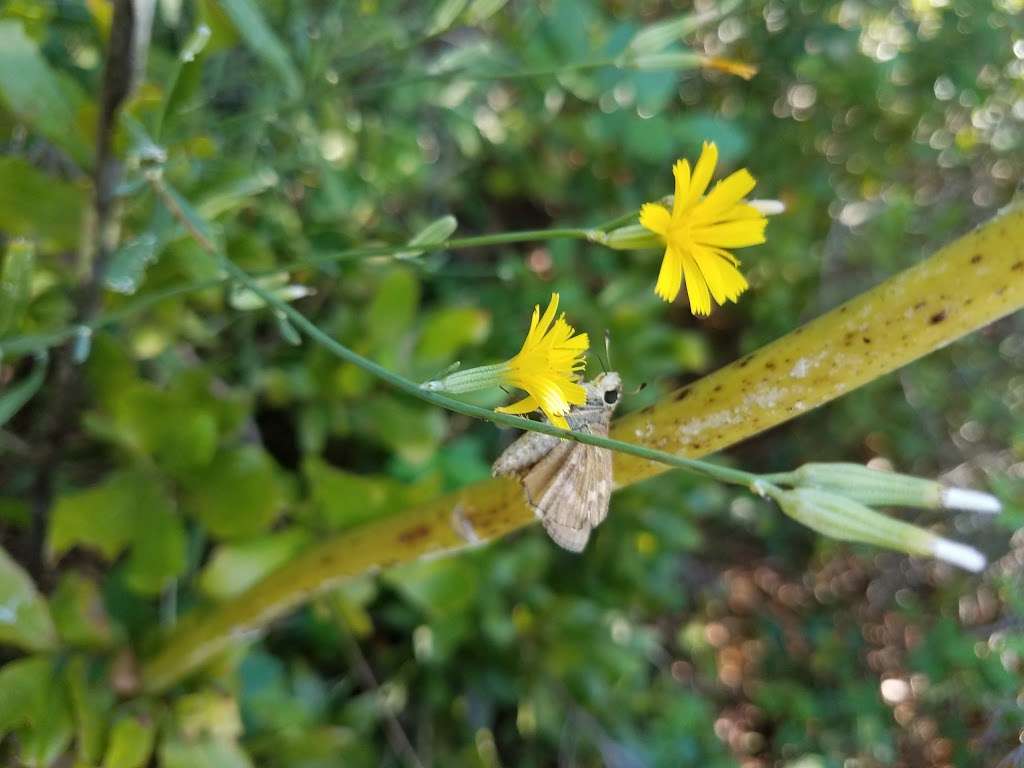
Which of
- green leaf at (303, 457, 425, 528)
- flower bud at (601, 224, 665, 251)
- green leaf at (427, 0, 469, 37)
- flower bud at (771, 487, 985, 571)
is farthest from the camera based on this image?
green leaf at (303, 457, 425, 528)

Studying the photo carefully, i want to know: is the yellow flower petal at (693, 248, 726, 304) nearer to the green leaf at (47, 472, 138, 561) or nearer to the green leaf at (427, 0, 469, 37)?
the green leaf at (427, 0, 469, 37)

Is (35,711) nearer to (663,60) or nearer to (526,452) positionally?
(526,452)

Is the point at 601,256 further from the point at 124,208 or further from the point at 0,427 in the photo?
the point at 0,427

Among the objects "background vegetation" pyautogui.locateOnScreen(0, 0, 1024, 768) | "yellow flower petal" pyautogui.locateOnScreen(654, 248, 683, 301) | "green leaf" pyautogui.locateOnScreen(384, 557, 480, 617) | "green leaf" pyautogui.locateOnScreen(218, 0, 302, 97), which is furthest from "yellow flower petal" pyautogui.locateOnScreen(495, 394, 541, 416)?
"green leaf" pyautogui.locateOnScreen(384, 557, 480, 617)

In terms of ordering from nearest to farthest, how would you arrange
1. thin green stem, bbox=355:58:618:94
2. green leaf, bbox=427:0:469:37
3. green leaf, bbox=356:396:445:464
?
thin green stem, bbox=355:58:618:94
green leaf, bbox=427:0:469:37
green leaf, bbox=356:396:445:464

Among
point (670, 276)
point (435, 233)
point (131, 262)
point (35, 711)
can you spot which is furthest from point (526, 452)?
point (35, 711)

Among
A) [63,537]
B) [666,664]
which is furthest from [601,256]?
[63,537]
